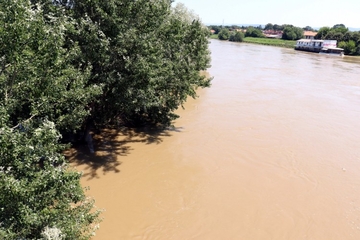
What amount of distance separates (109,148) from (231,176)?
Result: 241 inches

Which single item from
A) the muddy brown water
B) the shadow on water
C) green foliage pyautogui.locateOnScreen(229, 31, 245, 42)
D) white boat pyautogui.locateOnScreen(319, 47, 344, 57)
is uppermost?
green foliage pyautogui.locateOnScreen(229, 31, 245, 42)

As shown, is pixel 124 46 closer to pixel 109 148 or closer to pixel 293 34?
pixel 109 148

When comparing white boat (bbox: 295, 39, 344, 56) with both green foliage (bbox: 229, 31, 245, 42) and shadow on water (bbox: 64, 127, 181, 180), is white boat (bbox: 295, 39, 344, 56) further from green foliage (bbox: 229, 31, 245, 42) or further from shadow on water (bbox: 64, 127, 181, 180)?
shadow on water (bbox: 64, 127, 181, 180)

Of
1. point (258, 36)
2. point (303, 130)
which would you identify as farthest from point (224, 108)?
point (258, 36)

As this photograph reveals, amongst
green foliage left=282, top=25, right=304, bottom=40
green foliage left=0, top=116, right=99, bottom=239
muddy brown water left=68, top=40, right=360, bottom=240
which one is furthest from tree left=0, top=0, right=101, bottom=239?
green foliage left=282, top=25, right=304, bottom=40

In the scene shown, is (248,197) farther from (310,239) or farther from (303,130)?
(303,130)

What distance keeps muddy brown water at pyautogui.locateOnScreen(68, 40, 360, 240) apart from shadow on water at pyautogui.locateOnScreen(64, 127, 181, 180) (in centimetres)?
5

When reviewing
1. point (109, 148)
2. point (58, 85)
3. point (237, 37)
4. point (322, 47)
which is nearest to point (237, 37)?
point (237, 37)

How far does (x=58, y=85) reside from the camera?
7.66 meters

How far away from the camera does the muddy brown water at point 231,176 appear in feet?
33.9

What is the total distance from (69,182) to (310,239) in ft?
26.9

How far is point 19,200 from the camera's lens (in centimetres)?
551

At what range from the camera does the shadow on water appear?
1332cm

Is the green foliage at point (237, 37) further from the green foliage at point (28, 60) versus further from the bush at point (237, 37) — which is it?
the green foliage at point (28, 60)
